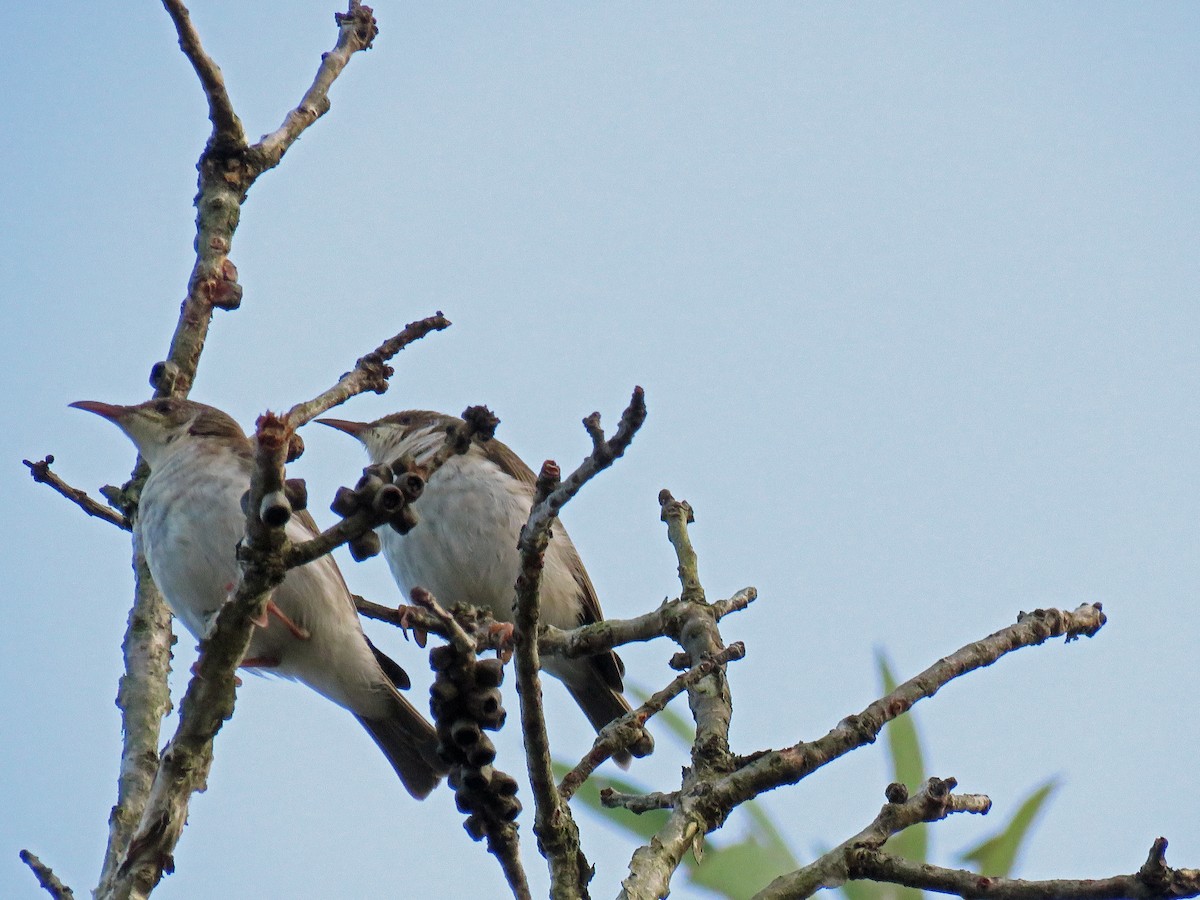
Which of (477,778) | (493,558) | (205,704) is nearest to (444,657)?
(477,778)

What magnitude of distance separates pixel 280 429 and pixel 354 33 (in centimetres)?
399

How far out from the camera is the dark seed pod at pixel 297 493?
280 centimetres

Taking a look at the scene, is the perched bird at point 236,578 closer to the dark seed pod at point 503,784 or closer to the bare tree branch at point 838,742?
the bare tree branch at point 838,742

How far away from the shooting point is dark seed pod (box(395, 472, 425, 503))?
8.90 feet

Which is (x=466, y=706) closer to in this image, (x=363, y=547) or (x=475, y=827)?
(x=475, y=827)

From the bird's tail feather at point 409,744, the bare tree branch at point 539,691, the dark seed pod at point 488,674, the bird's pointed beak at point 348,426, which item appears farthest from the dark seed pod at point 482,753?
the bird's pointed beak at point 348,426

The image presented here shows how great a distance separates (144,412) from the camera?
6426 mm

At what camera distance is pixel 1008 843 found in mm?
3326

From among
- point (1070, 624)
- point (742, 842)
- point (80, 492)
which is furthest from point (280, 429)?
point (80, 492)

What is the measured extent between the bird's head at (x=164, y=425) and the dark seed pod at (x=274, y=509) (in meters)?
3.57

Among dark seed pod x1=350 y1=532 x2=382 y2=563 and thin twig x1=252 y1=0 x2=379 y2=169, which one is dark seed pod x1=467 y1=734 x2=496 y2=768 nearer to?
dark seed pod x1=350 y1=532 x2=382 y2=563

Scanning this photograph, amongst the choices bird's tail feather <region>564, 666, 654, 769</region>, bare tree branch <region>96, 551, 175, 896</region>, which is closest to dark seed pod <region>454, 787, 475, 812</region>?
bare tree branch <region>96, 551, 175, 896</region>

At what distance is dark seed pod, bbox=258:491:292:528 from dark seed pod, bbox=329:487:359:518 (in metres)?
0.11

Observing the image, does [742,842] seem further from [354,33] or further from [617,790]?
[354,33]
